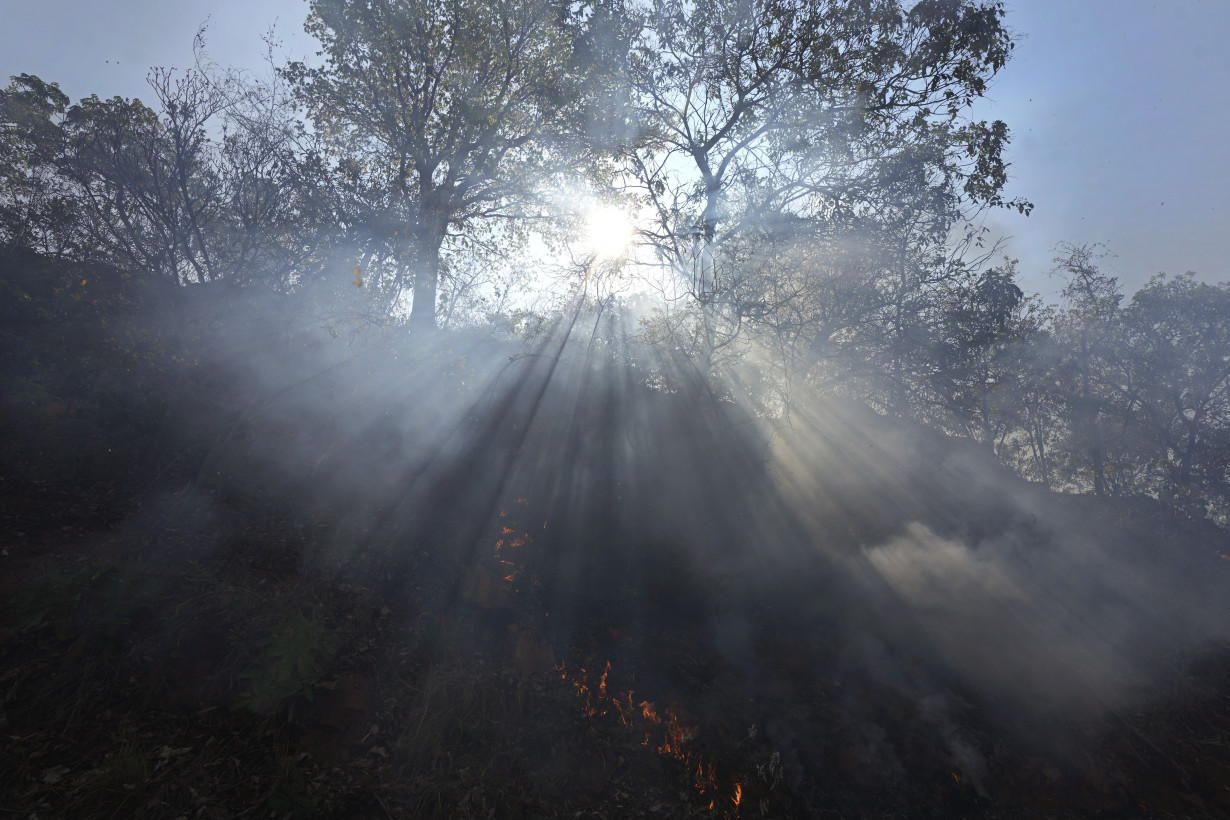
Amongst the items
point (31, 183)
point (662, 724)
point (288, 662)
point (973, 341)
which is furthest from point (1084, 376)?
point (31, 183)

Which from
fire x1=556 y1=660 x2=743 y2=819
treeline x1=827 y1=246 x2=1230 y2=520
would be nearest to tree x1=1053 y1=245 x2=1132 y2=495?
treeline x1=827 y1=246 x2=1230 y2=520

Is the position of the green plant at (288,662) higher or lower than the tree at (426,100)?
lower

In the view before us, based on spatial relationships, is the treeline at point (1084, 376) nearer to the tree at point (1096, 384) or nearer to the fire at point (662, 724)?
the tree at point (1096, 384)

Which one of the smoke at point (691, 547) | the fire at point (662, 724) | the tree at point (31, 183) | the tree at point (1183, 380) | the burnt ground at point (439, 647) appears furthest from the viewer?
the tree at point (1183, 380)

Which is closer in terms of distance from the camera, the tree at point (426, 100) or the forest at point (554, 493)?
the forest at point (554, 493)

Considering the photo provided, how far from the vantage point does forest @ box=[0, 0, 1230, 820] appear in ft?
16.9

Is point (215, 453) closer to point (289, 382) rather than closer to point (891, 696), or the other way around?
point (289, 382)

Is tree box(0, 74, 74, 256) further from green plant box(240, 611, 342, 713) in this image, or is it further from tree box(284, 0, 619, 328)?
green plant box(240, 611, 342, 713)

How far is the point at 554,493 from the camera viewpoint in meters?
9.29

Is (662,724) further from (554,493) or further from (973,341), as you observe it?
(973,341)

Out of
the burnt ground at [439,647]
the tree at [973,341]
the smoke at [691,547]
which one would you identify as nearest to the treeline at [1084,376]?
the tree at [973,341]

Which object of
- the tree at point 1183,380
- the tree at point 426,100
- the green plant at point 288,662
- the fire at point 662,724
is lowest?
the fire at point 662,724

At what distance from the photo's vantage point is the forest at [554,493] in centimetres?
515

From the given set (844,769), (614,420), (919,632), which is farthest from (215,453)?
(919,632)
